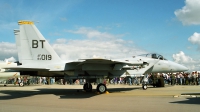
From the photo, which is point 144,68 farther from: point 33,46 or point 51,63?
point 33,46

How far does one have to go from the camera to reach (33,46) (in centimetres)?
1441

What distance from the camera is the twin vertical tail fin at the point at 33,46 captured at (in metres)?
14.2

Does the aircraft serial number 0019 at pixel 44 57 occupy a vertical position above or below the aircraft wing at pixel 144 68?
above

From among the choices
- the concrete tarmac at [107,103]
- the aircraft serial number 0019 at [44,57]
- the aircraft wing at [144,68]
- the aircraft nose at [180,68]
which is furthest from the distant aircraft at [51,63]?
the aircraft nose at [180,68]

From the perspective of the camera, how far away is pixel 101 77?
1531 centimetres

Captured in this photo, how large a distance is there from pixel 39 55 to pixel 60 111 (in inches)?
299

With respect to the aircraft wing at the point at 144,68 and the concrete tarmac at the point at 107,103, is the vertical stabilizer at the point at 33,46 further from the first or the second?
the aircraft wing at the point at 144,68

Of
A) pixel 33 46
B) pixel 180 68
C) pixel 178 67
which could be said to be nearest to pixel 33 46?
pixel 33 46

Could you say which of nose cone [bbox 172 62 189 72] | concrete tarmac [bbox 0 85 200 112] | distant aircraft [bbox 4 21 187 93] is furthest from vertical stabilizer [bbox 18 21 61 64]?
nose cone [bbox 172 62 189 72]

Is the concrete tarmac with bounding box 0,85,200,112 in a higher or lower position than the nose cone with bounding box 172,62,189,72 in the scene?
lower

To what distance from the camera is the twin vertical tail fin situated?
1416 cm

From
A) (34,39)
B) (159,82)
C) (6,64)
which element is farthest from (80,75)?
(6,64)

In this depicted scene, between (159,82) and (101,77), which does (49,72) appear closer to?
(101,77)

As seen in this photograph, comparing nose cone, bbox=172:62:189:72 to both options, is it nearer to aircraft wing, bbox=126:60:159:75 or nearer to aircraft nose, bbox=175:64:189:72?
aircraft nose, bbox=175:64:189:72
